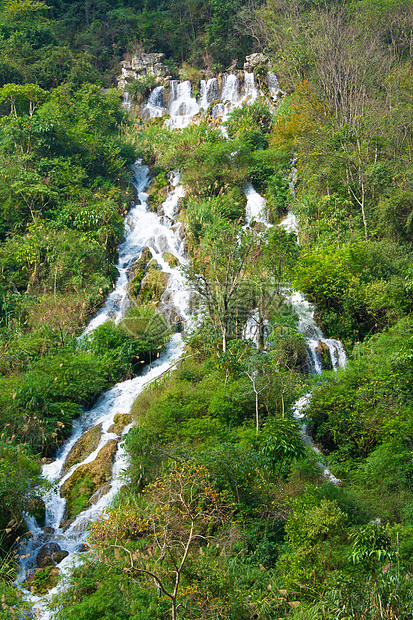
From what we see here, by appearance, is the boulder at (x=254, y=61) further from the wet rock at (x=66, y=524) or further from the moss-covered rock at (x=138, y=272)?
the wet rock at (x=66, y=524)

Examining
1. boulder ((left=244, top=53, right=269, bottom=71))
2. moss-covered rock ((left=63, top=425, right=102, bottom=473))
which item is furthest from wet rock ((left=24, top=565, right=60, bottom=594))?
boulder ((left=244, top=53, right=269, bottom=71))

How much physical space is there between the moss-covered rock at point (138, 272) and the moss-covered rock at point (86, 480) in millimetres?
9049

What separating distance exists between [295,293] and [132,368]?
271 inches

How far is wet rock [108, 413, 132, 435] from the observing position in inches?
549

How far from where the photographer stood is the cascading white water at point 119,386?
1072 centimetres

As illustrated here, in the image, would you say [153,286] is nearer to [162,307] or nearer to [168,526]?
[162,307]

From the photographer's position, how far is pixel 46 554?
33.4 ft

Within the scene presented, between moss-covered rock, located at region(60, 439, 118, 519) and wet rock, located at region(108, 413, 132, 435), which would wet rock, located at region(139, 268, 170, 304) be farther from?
moss-covered rock, located at region(60, 439, 118, 519)

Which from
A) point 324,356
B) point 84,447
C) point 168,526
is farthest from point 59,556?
point 324,356

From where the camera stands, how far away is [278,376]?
1251 centimetres

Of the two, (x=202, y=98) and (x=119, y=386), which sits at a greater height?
(x=202, y=98)

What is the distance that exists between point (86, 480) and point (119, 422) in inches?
86.6

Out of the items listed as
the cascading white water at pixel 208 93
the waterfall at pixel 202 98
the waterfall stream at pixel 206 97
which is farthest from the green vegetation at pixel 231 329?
the cascading white water at pixel 208 93

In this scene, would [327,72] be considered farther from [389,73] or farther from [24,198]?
[24,198]
